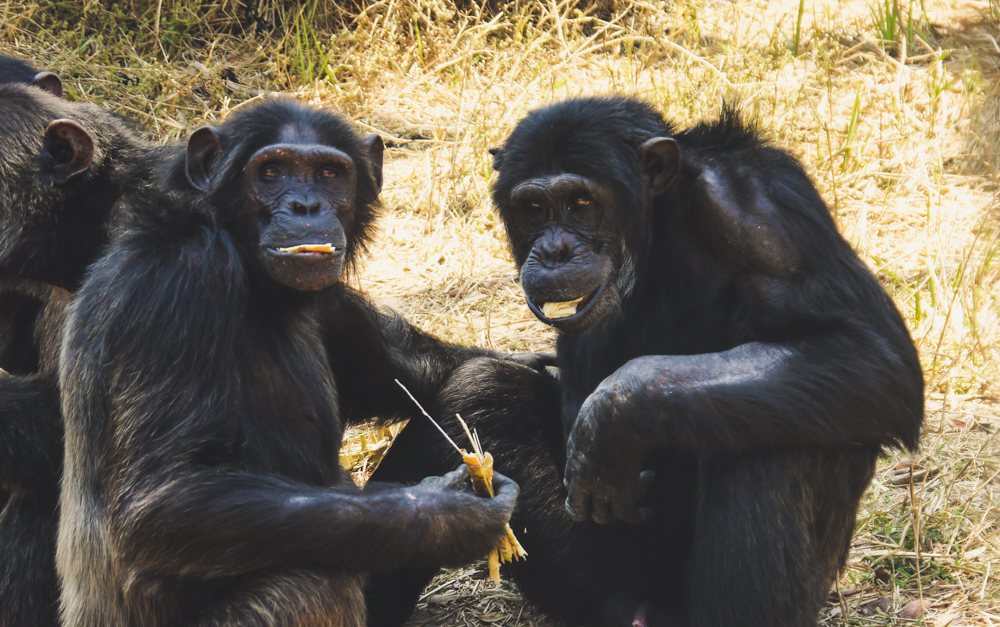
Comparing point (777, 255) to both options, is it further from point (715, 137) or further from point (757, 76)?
point (757, 76)

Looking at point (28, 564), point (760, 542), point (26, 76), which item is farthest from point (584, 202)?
point (26, 76)

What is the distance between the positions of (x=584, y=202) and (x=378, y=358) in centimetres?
124

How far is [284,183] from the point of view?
12.5 feet

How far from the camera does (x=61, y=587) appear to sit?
411 cm

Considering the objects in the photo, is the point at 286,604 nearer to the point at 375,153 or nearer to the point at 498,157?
the point at 375,153

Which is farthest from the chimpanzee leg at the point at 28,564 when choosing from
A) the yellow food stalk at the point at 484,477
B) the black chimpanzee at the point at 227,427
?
the yellow food stalk at the point at 484,477

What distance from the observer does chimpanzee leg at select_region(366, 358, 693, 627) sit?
4.34 metres

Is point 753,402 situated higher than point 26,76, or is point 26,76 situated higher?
point 26,76

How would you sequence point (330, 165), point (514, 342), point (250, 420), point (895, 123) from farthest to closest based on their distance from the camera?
point (895, 123) → point (514, 342) → point (330, 165) → point (250, 420)

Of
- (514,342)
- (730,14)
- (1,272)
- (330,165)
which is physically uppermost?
(730,14)

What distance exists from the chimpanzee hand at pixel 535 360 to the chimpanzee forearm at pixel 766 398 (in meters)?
1.36

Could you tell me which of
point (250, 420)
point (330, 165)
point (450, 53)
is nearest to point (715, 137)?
point (330, 165)

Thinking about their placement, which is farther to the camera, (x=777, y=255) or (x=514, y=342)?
(x=514, y=342)

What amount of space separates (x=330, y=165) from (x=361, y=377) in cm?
121
